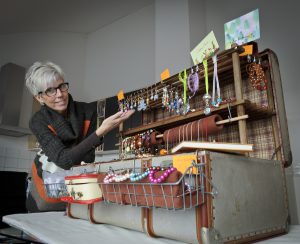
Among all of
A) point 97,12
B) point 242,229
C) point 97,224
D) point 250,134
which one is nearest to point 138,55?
point 97,12

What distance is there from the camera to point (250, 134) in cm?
120

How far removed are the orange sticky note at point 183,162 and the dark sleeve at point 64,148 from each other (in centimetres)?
50

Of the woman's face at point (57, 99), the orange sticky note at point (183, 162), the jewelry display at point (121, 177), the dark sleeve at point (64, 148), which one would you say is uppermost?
the woman's face at point (57, 99)

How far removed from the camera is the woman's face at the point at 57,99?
1281 millimetres

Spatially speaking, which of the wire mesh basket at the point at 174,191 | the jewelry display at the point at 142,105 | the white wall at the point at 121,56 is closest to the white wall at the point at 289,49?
the jewelry display at the point at 142,105

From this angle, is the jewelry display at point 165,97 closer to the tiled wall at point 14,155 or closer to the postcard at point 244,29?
the postcard at point 244,29

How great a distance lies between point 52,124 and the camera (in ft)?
3.98

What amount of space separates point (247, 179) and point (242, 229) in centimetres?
13

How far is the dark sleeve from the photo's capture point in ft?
3.46

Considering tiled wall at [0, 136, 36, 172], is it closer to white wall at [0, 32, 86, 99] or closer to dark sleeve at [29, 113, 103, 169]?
white wall at [0, 32, 86, 99]

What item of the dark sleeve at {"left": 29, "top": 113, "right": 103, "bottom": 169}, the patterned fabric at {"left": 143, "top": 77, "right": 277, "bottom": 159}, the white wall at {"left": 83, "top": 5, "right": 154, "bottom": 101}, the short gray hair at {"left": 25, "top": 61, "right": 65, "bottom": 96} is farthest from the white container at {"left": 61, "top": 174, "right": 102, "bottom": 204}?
the white wall at {"left": 83, "top": 5, "right": 154, "bottom": 101}

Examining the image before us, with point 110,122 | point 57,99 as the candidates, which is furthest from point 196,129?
point 57,99

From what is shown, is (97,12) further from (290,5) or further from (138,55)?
(290,5)

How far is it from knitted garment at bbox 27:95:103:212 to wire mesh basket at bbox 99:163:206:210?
444 millimetres
